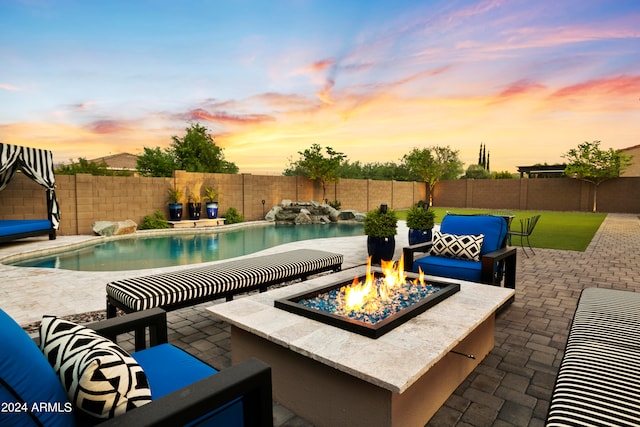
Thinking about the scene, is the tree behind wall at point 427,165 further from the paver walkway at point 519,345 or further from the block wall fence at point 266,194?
the paver walkway at point 519,345

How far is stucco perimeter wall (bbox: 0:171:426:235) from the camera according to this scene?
30.8 feet

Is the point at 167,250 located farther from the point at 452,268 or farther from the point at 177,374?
the point at 177,374

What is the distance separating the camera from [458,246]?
13.3ft

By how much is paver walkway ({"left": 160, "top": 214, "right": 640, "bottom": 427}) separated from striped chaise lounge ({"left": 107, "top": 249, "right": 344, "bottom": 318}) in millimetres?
413

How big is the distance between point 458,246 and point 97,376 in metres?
3.83

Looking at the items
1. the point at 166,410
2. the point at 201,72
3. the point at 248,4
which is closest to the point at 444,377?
the point at 166,410

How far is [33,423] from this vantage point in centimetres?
83

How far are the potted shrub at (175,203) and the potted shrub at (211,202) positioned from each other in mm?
1067

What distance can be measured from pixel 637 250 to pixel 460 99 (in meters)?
6.34

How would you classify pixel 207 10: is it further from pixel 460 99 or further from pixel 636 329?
pixel 636 329

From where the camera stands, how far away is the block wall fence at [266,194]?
9.96 meters

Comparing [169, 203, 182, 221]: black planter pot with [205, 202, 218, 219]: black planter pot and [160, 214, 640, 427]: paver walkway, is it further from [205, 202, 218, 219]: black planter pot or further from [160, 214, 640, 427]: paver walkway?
[160, 214, 640, 427]: paver walkway

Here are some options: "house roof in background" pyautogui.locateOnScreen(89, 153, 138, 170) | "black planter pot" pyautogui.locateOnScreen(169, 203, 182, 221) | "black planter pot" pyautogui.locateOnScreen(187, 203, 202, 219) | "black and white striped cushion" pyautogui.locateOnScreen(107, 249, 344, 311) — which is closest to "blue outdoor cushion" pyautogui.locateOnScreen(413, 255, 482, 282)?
"black and white striped cushion" pyautogui.locateOnScreen(107, 249, 344, 311)

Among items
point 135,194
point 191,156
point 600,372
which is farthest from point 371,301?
point 191,156
